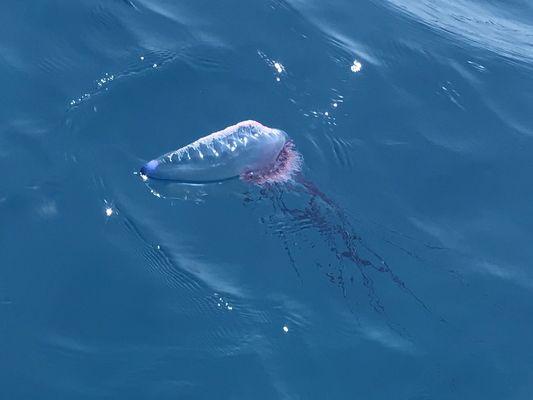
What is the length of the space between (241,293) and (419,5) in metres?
6.26

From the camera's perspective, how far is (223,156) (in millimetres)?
7738

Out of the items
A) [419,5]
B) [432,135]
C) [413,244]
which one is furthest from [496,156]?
[419,5]

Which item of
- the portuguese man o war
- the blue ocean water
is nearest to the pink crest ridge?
the portuguese man o war

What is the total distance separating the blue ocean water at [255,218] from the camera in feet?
21.6

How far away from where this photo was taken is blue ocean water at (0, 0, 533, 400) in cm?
657

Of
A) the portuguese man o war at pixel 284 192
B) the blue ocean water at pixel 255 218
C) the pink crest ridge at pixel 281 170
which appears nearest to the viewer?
the blue ocean water at pixel 255 218

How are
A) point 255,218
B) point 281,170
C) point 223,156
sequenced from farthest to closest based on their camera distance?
1. point 281,170
2. point 223,156
3. point 255,218

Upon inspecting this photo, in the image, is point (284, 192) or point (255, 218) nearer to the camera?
point (255, 218)

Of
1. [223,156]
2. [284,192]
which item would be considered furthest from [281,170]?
[223,156]

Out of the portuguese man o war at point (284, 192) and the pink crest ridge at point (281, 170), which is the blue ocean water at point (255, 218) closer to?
the portuguese man o war at point (284, 192)

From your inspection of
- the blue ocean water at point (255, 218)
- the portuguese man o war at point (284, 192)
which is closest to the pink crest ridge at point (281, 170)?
the portuguese man o war at point (284, 192)

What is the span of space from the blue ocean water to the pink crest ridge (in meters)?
0.15

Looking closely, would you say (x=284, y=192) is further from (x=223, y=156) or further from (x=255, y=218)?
(x=223, y=156)

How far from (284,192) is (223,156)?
2.37 ft
